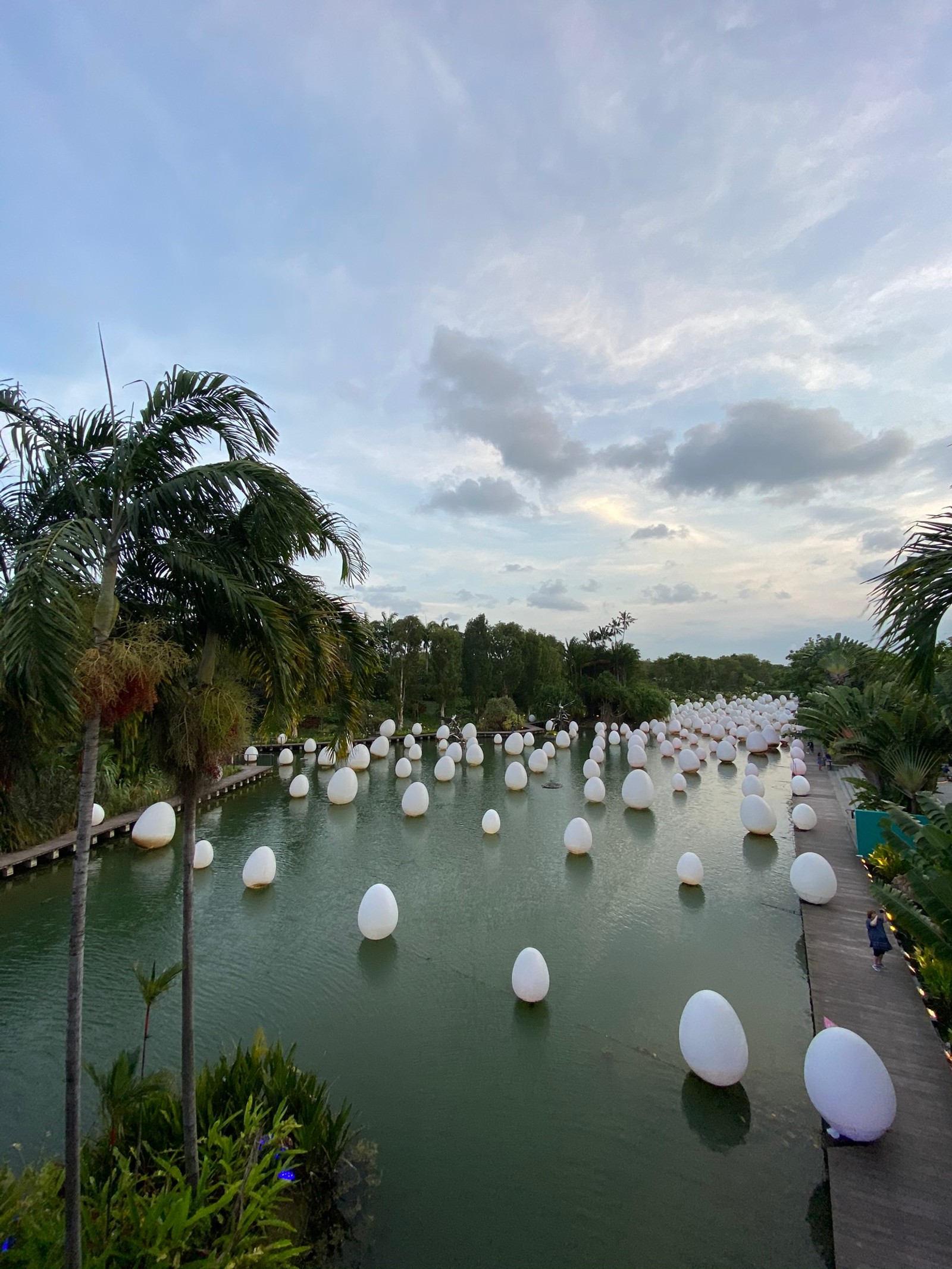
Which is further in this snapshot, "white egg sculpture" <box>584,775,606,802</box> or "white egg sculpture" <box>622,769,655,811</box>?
"white egg sculpture" <box>584,775,606,802</box>

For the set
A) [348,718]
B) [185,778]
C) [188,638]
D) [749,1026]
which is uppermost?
[188,638]

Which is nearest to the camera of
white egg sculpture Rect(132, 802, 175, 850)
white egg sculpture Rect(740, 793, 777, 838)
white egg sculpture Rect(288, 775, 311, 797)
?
white egg sculpture Rect(132, 802, 175, 850)

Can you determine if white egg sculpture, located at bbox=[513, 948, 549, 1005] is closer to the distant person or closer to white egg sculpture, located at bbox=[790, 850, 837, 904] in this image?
the distant person

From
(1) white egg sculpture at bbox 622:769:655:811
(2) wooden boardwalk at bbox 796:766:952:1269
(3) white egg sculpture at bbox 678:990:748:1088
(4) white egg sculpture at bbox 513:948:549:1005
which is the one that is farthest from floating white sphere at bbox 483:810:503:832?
(3) white egg sculpture at bbox 678:990:748:1088

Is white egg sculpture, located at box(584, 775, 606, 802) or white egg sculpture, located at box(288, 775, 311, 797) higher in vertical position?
white egg sculpture, located at box(288, 775, 311, 797)

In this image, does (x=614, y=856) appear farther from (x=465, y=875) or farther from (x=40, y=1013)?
(x=40, y=1013)

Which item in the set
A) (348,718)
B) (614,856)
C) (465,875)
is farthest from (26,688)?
(614,856)

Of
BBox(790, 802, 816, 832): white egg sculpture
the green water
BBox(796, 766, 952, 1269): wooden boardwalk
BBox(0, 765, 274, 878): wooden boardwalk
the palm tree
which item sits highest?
the palm tree
